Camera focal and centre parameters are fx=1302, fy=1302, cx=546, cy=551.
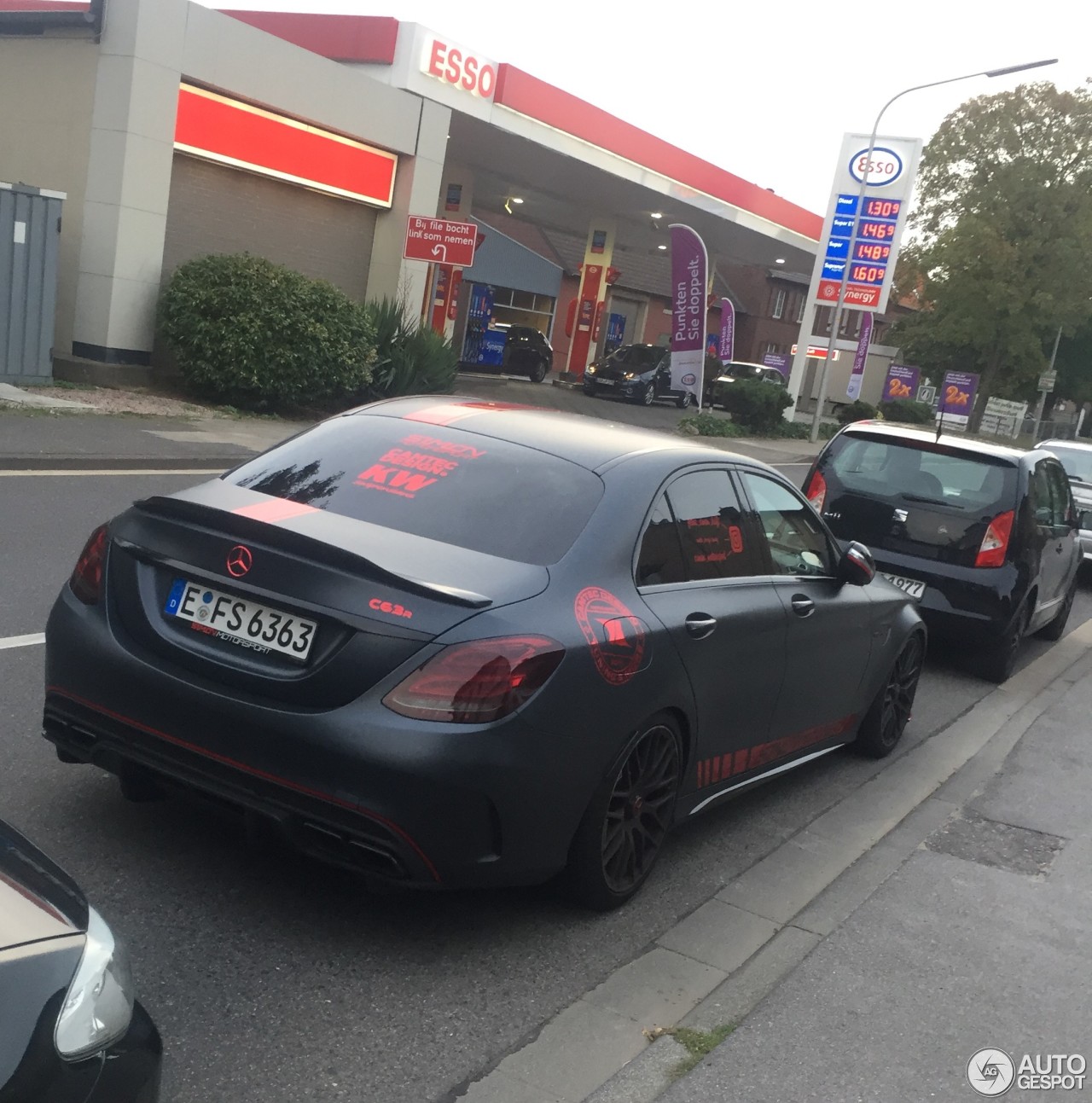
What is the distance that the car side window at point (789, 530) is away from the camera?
16.9ft

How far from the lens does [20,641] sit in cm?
605

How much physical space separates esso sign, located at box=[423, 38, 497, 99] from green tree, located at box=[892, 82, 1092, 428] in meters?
30.5

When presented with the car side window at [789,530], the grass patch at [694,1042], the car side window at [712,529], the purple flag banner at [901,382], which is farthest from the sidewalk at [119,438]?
the purple flag banner at [901,382]

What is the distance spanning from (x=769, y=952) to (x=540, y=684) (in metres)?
1.24

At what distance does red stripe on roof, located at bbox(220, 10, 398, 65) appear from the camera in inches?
862

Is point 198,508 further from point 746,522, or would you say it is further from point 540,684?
point 746,522

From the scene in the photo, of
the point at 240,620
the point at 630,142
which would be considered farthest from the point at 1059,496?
the point at 630,142

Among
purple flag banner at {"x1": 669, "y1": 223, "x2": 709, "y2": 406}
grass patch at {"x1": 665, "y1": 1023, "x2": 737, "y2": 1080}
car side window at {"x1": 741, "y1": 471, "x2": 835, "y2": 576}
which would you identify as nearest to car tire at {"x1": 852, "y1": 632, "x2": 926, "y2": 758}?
car side window at {"x1": 741, "y1": 471, "x2": 835, "y2": 576}

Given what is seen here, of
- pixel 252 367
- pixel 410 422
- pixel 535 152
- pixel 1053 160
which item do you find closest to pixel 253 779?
pixel 410 422

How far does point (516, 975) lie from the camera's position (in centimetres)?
374

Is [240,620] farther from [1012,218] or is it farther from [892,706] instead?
[1012,218]

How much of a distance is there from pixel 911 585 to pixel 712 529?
4.14m

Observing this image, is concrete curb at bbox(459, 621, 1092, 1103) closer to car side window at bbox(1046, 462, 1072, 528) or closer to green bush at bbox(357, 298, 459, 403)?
car side window at bbox(1046, 462, 1072, 528)

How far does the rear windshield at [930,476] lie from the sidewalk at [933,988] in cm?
301
